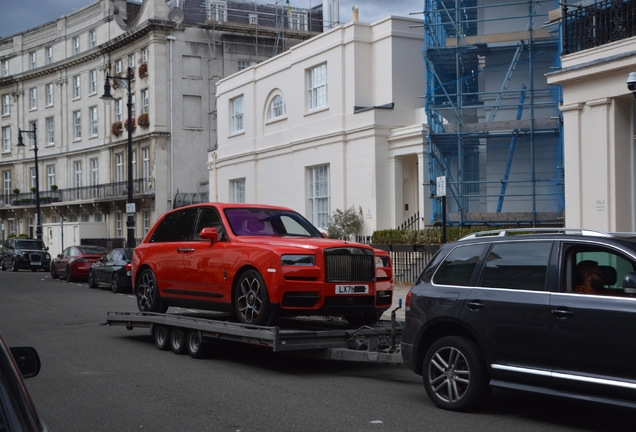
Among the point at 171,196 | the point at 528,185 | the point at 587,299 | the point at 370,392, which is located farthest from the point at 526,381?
the point at 171,196

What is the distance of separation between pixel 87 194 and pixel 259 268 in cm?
4816

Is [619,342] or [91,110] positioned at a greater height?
[91,110]

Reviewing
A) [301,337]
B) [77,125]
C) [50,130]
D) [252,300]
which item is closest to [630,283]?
[301,337]

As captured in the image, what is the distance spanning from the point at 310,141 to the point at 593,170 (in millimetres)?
15813

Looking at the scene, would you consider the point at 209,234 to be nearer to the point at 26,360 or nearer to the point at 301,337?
the point at 301,337

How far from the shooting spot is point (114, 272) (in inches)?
998

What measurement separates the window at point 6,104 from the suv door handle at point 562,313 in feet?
215

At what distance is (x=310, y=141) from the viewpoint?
3192cm

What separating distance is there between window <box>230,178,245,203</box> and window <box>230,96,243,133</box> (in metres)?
2.34

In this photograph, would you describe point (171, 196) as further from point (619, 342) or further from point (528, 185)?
point (619, 342)

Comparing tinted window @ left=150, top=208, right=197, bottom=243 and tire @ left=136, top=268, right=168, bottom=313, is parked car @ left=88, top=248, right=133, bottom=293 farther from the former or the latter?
tinted window @ left=150, top=208, right=197, bottom=243

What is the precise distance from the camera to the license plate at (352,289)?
10594mm

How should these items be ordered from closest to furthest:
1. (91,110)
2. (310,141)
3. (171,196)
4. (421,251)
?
(421,251)
(310,141)
(171,196)
(91,110)

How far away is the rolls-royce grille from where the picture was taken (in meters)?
10.6
